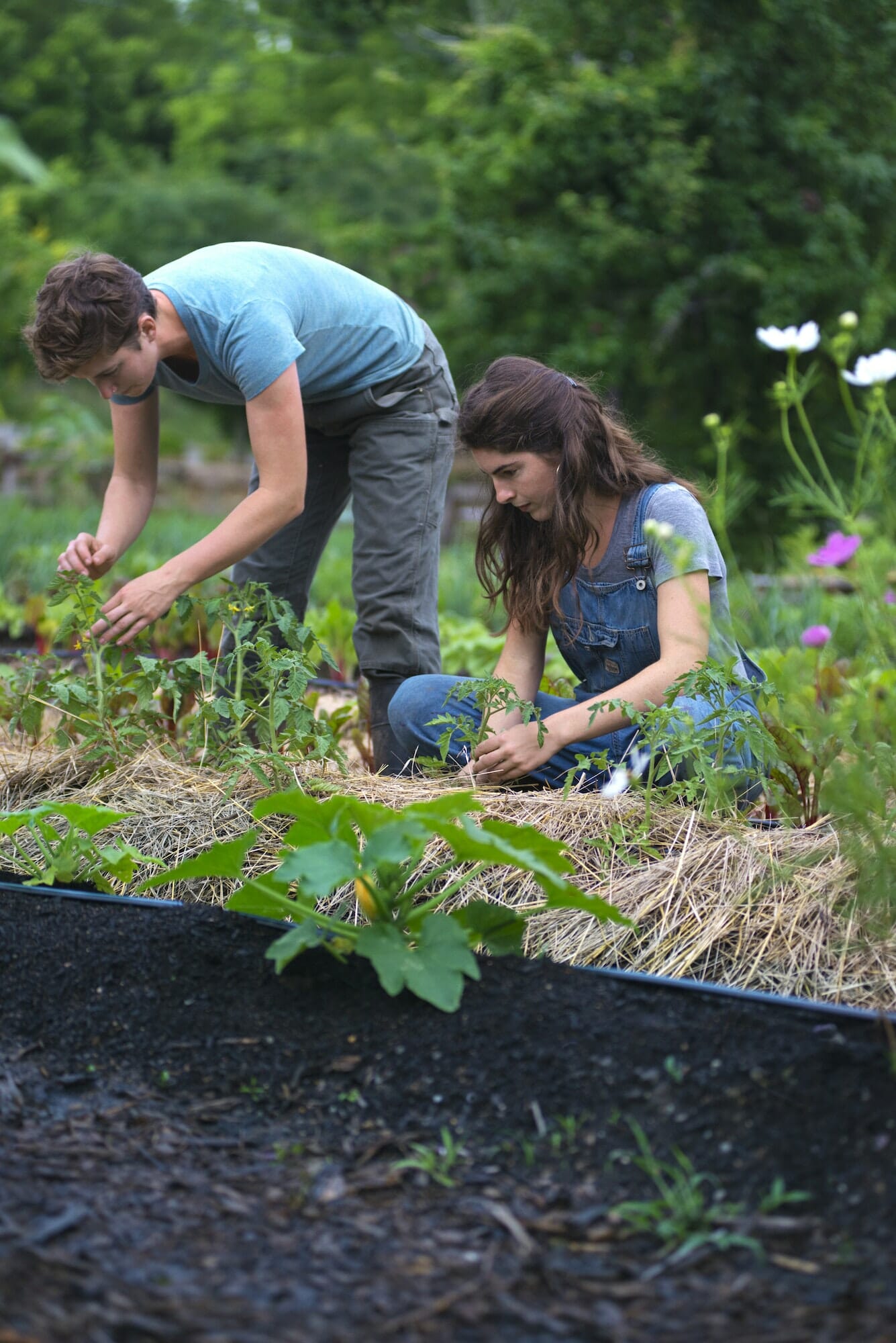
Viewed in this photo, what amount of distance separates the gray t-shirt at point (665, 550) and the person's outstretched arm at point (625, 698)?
36mm

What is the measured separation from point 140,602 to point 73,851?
55 cm

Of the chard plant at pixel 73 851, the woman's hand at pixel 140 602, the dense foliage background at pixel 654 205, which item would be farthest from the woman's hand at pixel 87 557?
the dense foliage background at pixel 654 205

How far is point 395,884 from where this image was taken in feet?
5.62

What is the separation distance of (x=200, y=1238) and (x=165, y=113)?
1936cm

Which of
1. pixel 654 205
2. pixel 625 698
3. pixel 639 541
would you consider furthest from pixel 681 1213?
pixel 654 205

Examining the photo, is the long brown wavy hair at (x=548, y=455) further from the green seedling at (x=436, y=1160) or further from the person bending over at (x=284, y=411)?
the green seedling at (x=436, y=1160)

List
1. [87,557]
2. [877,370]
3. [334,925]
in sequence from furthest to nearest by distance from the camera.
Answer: [87,557], [877,370], [334,925]

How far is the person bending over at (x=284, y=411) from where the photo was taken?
7.55 ft

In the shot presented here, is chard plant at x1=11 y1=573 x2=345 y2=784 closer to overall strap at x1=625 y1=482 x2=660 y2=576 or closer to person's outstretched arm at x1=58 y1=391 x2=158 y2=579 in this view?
person's outstretched arm at x1=58 y1=391 x2=158 y2=579

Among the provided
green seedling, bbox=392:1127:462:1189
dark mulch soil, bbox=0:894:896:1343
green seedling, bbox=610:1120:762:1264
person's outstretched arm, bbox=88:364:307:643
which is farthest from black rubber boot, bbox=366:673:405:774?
→ green seedling, bbox=610:1120:762:1264

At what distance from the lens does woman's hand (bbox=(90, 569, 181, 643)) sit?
91.0 inches

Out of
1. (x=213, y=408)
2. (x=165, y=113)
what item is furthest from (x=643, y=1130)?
(x=165, y=113)

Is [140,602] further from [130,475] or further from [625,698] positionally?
[625,698]

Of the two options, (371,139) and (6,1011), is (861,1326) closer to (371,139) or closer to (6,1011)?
(6,1011)
